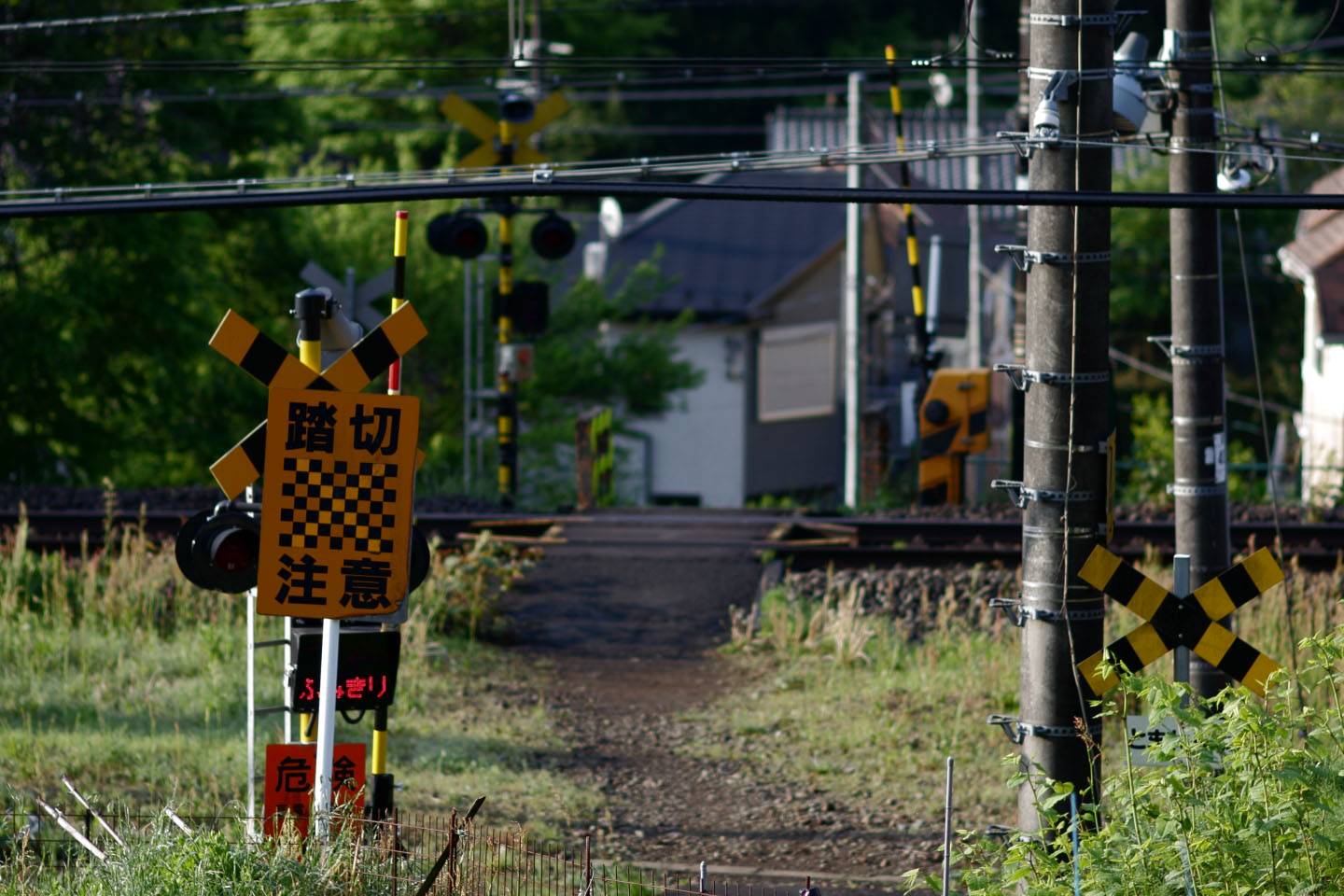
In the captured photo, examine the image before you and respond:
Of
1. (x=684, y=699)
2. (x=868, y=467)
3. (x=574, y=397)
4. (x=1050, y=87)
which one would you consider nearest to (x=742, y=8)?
(x=574, y=397)

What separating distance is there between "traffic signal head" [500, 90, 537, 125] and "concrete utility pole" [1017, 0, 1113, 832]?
10.2 metres

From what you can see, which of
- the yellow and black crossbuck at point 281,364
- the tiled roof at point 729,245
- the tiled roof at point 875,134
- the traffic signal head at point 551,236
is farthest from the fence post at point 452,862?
the tiled roof at point 875,134

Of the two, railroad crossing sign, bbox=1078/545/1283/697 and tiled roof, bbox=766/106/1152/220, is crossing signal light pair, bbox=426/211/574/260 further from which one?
tiled roof, bbox=766/106/1152/220

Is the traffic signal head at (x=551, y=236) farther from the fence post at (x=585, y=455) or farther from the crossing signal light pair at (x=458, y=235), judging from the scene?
the fence post at (x=585, y=455)

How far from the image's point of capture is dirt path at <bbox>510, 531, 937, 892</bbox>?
25.0ft

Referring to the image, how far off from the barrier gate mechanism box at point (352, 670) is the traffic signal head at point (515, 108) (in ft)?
32.2

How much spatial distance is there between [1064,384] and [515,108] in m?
10.6

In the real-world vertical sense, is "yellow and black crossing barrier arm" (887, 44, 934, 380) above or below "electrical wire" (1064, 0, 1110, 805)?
above

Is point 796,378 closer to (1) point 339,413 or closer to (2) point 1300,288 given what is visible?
(2) point 1300,288

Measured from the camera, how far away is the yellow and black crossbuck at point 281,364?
19.7 feet

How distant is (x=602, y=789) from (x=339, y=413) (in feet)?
11.0

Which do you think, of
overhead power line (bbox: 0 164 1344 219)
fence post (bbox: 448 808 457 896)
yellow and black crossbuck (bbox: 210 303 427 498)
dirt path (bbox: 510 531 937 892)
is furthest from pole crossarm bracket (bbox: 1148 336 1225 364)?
fence post (bbox: 448 808 457 896)

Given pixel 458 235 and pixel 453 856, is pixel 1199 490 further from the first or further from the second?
→ pixel 458 235

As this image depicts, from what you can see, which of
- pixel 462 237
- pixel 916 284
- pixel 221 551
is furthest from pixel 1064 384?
pixel 462 237
